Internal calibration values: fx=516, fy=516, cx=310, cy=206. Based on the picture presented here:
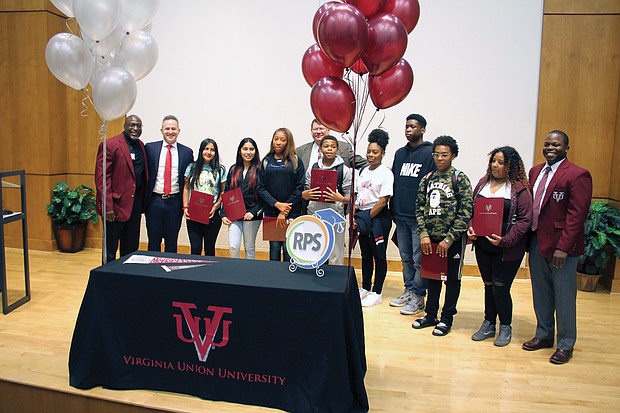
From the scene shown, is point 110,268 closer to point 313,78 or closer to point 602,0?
point 313,78

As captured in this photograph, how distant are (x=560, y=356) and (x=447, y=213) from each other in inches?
46.3

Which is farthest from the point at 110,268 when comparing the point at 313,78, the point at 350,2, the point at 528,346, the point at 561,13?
the point at 561,13

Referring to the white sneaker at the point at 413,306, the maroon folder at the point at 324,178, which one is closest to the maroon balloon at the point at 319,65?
the maroon folder at the point at 324,178

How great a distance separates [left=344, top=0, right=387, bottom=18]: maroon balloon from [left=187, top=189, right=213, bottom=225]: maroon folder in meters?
2.11

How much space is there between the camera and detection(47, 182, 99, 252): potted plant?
6082 mm

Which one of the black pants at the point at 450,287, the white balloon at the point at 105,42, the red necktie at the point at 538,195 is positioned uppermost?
the white balloon at the point at 105,42

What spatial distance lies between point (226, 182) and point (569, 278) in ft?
8.96

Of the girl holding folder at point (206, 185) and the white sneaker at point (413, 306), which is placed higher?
the girl holding folder at point (206, 185)

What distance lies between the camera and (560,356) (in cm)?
337

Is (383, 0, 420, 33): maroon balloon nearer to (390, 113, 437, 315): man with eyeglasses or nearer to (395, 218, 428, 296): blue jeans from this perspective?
(390, 113, 437, 315): man with eyeglasses

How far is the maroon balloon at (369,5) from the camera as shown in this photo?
2.74 meters

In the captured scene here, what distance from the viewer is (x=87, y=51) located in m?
3.74

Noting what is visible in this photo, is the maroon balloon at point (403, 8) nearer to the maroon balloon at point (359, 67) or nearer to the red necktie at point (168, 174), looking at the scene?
the maroon balloon at point (359, 67)

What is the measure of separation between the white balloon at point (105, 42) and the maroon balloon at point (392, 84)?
6.65 feet
